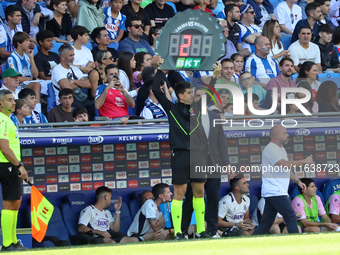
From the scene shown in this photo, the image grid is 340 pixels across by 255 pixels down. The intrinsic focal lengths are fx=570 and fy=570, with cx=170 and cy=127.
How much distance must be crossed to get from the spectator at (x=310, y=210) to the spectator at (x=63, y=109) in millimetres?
3223

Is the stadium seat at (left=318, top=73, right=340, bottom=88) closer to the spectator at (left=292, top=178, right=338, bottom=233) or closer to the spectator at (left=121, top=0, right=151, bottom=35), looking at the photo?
the spectator at (left=292, top=178, right=338, bottom=233)

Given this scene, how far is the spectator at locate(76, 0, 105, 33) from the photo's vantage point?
31.7ft

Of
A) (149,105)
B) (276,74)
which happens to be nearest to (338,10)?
(276,74)

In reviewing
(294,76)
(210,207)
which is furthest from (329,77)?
(210,207)

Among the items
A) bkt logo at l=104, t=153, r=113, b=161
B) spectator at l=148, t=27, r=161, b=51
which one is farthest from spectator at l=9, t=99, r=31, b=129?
spectator at l=148, t=27, r=161, b=51

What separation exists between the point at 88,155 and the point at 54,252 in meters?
1.94

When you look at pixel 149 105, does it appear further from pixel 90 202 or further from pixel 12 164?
pixel 12 164

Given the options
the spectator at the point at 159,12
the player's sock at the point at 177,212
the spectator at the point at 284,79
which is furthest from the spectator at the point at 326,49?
the player's sock at the point at 177,212

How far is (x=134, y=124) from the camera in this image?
24.0ft

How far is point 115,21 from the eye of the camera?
32.8ft

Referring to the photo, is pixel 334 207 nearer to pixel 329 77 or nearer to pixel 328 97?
pixel 328 97

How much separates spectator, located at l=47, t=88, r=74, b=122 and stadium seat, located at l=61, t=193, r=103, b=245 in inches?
41.0

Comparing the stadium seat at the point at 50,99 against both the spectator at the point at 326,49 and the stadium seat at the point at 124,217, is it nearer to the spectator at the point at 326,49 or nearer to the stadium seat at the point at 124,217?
the stadium seat at the point at 124,217

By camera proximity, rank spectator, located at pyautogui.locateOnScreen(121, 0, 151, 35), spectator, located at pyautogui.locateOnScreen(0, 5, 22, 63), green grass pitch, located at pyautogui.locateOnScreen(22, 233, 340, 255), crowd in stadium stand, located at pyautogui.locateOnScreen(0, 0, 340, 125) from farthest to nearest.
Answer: spectator, located at pyautogui.locateOnScreen(121, 0, 151, 35) → spectator, located at pyautogui.locateOnScreen(0, 5, 22, 63) → crowd in stadium stand, located at pyautogui.locateOnScreen(0, 0, 340, 125) → green grass pitch, located at pyautogui.locateOnScreen(22, 233, 340, 255)
